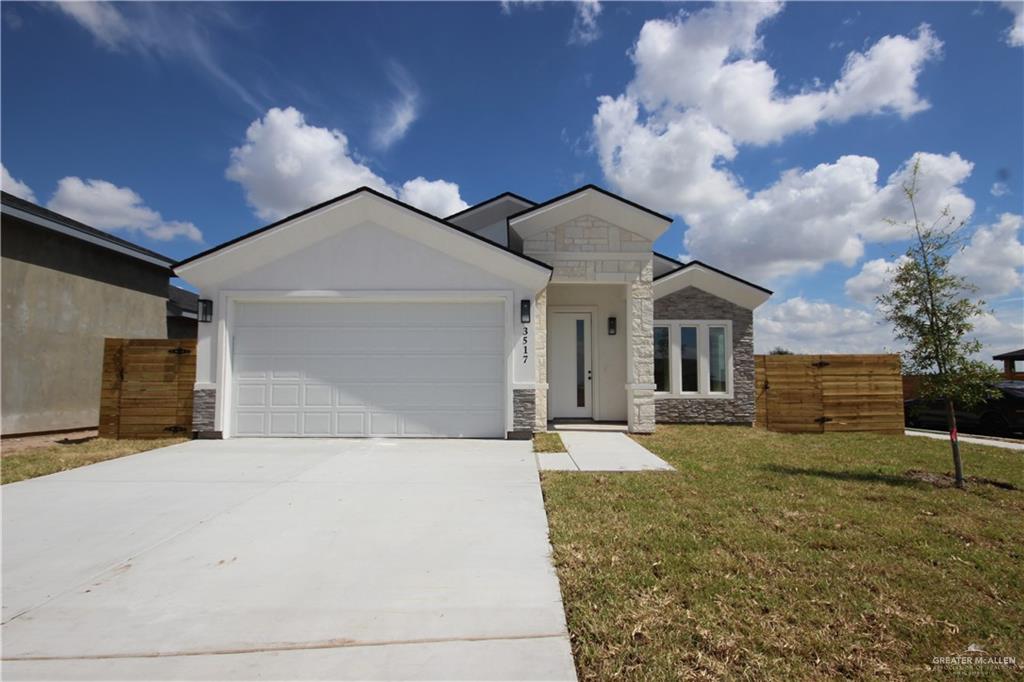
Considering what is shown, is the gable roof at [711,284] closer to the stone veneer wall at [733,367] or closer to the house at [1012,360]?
the stone veneer wall at [733,367]

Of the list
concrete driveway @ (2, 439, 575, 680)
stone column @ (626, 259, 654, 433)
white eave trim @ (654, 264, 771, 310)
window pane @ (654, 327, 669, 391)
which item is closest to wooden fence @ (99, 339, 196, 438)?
concrete driveway @ (2, 439, 575, 680)

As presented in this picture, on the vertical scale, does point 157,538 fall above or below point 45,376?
below

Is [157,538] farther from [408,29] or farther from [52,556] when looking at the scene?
[408,29]

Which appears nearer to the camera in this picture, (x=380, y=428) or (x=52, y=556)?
(x=52, y=556)

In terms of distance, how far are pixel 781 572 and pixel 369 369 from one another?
7.53 metres

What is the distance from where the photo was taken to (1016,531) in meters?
4.46

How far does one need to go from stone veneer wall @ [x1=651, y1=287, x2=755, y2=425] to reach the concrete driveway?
7363 millimetres

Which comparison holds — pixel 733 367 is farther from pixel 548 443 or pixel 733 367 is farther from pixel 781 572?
pixel 781 572

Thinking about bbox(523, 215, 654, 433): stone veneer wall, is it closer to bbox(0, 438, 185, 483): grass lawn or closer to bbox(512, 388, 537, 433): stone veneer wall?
bbox(512, 388, 537, 433): stone veneer wall

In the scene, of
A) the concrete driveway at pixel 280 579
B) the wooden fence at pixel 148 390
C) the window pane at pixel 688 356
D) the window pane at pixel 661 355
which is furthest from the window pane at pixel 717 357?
the wooden fence at pixel 148 390

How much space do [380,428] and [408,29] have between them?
7629 mm

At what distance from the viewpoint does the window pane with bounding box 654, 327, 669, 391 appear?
12.4 metres

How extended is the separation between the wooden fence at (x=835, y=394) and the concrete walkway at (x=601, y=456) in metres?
4.49

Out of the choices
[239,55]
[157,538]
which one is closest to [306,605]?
[157,538]
